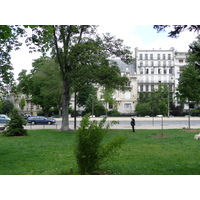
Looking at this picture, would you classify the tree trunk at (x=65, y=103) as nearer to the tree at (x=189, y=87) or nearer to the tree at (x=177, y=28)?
the tree at (x=189, y=87)

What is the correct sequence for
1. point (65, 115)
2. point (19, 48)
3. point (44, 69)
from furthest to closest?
1. point (44, 69)
2. point (65, 115)
3. point (19, 48)

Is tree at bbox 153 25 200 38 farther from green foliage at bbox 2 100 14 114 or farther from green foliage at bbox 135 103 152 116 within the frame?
green foliage at bbox 2 100 14 114

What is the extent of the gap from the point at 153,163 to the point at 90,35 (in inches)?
684

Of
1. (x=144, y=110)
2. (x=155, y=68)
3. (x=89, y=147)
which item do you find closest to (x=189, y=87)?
(x=89, y=147)

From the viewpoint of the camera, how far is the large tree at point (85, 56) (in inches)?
816

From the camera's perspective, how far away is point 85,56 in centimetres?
2056

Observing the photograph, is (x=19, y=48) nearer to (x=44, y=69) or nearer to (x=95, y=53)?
(x=95, y=53)

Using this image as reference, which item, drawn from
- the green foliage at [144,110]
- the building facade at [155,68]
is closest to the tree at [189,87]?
the green foliage at [144,110]

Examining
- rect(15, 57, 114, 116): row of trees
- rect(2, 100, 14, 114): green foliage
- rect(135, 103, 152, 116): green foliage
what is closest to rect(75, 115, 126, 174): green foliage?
rect(15, 57, 114, 116): row of trees

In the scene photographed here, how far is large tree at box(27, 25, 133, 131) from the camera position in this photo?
68.0 feet

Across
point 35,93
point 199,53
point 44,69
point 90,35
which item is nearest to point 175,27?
point 199,53

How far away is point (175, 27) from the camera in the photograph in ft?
26.0

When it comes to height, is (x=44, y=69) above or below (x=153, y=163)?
above

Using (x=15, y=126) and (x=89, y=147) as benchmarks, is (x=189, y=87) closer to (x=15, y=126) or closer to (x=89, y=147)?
(x=15, y=126)
